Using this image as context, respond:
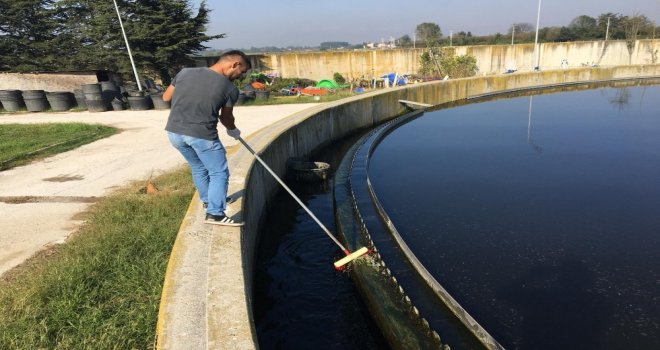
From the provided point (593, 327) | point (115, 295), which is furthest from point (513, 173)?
point (115, 295)

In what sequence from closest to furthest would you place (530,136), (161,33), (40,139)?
1. (40,139)
2. (530,136)
3. (161,33)

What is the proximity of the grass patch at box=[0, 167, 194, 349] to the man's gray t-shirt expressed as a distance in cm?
125

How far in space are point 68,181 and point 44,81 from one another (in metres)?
16.4

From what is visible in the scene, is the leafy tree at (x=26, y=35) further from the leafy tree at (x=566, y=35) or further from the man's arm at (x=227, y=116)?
the leafy tree at (x=566, y=35)

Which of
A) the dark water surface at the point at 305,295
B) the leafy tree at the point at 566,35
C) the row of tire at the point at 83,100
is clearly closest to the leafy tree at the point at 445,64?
the leafy tree at the point at 566,35

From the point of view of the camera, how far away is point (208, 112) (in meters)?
3.74

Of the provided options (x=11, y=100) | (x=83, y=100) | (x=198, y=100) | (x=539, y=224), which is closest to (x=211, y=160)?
(x=198, y=100)

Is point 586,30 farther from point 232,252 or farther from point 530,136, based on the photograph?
point 232,252

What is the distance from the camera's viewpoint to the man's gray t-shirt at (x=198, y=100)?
365cm

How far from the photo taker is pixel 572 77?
24.4 m

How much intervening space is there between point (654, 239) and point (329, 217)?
15.6 feet

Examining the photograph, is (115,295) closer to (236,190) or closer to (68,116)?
(236,190)

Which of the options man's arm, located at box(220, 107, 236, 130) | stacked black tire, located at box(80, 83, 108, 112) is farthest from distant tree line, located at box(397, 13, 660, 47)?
man's arm, located at box(220, 107, 236, 130)

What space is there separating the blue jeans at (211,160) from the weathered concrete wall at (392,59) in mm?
29428
